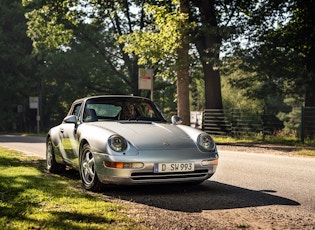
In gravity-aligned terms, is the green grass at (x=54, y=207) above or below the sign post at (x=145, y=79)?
below

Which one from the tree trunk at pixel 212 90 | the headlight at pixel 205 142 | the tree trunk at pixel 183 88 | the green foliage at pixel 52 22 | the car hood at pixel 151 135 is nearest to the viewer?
the car hood at pixel 151 135

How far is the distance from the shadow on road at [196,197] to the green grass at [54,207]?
0.57m

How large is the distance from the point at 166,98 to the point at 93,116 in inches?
1751

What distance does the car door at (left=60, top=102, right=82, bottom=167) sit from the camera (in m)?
7.30

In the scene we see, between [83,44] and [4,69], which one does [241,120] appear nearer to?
[83,44]

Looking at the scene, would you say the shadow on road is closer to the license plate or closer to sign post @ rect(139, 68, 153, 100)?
the license plate

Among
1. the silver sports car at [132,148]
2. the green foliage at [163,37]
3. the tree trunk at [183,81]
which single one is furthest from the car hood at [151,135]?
the tree trunk at [183,81]

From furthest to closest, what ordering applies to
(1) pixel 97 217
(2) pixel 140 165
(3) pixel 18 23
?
1. (3) pixel 18 23
2. (2) pixel 140 165
3. (1) pixel 97 217

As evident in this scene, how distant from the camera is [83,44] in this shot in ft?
150

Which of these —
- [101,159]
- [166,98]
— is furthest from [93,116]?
[166,98]

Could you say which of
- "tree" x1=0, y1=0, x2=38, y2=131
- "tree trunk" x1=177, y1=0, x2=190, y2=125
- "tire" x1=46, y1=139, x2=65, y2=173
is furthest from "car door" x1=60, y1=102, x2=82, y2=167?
"tree" x1=0, y1=0, x2=38, y2=131

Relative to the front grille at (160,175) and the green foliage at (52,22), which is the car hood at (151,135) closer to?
the front grille at (160,175)

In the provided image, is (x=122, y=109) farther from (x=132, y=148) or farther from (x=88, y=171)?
(x=132, y=148)

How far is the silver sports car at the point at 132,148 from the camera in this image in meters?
6.07
